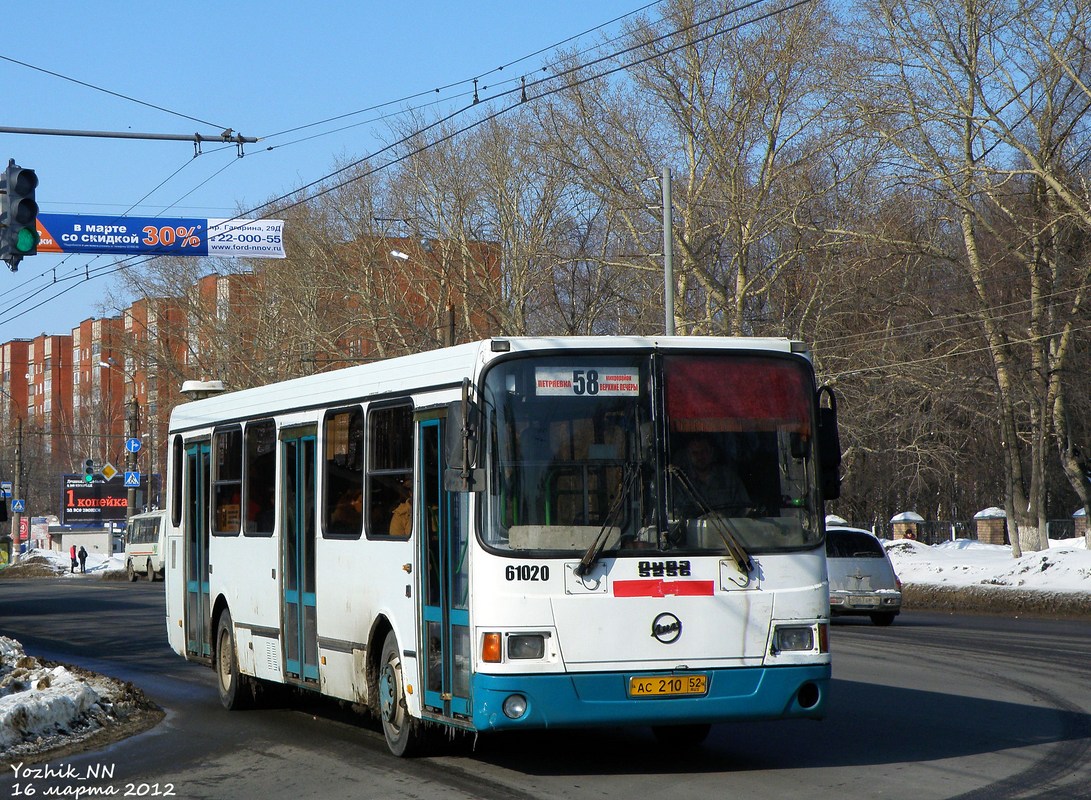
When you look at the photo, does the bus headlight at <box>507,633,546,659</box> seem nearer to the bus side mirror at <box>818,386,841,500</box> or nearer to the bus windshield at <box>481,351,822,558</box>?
the bus windshield at <box>481,351,822,558</box>

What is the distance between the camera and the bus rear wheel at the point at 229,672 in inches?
523

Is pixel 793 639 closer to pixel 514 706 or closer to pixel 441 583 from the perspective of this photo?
pixel 514 706

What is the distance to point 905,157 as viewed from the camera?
35.0 meters

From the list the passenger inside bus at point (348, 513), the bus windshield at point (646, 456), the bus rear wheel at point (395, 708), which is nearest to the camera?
the bus windshield at point (646, 456)

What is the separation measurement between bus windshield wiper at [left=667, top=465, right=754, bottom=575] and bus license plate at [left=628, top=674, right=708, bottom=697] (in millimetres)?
716

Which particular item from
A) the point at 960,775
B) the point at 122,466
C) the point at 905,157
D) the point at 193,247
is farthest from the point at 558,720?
the point at 122,466

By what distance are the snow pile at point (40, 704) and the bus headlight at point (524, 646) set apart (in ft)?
14.5

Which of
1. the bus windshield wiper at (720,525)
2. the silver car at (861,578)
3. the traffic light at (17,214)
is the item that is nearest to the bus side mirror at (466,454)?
the bus windshield wiper at (720,525)

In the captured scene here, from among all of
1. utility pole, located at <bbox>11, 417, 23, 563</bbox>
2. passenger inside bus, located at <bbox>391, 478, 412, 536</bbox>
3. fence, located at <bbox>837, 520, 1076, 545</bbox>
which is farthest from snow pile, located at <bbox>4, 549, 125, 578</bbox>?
passenger inside bus, located at <bbox>391, 478, 412, 536</bbox>

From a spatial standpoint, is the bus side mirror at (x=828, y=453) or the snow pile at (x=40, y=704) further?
the snow pile at (x=40, y=704)

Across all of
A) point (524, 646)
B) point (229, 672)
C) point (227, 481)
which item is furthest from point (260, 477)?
point (524, 646)

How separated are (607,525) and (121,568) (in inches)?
2443

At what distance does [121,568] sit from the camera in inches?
2643

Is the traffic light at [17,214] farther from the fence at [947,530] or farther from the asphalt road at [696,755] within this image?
the fence at [947,530]
